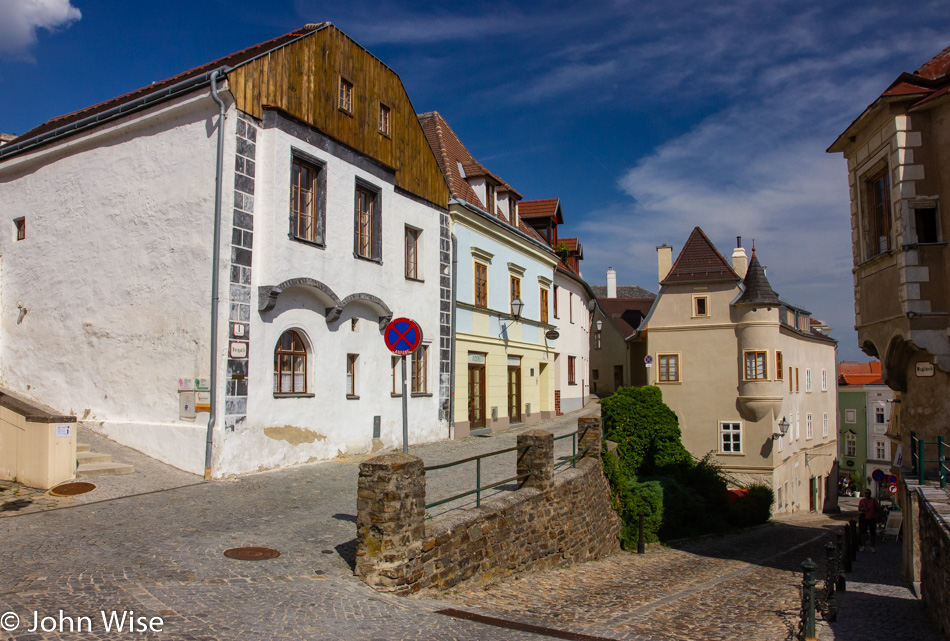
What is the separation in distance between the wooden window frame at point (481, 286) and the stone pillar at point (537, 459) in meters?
10.7

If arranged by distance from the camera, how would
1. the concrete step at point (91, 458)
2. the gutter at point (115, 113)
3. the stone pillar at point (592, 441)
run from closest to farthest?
the concrete step at point (91, 458) < the gutter at point (115, 113) < the stone pillar at point (592, 441)

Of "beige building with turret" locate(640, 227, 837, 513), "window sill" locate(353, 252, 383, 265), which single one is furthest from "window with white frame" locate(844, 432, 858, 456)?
"window sill" locate(353, 252, 383, 265)

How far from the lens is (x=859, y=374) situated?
6569 centimetres

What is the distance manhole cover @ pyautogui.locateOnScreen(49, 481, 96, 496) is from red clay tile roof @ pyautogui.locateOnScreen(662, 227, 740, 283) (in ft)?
89.8

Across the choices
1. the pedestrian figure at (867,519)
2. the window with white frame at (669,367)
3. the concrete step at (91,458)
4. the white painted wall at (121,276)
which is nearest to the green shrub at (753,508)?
the pedestrian figure at (867,519)

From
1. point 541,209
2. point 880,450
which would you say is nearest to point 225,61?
point 541,209

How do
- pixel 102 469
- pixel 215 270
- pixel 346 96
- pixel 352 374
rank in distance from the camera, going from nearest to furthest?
pixel 102 469
pixel 215 270
pixel 346 96
pixel 352 374

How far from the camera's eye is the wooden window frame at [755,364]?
101 ft

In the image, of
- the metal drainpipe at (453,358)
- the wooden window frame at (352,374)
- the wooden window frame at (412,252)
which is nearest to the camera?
the wooden window frame at (352,374)

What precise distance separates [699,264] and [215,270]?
83.8ft

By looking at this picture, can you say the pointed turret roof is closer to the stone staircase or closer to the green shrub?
the green shrub

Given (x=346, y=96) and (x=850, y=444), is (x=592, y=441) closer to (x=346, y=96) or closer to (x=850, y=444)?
(x=346, y=96)

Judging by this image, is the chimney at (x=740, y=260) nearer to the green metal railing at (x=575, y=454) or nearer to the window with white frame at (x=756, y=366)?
the window with white frame at (x=756, y=366)

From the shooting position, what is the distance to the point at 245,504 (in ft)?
34.2
